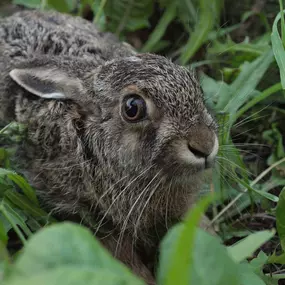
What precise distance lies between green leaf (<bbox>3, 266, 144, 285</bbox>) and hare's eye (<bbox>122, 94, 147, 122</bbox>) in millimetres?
Answer: 1312

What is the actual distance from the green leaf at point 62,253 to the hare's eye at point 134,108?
1.13 metres

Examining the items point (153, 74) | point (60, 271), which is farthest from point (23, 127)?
point (60, 271)

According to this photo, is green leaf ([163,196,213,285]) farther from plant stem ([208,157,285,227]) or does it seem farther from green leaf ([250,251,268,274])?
plant stem ([208,157,285,227])

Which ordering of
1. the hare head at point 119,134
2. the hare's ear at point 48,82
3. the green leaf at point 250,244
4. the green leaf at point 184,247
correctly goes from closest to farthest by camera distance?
1. the green leaf at point 184,247
2. the green leaf at point 250,244
3. the hare head at point 119,134
4. the hare's ear at point 48,82

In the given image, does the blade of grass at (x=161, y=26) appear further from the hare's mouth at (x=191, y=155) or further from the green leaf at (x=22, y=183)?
the hare's mouth at (x=191, y=155)

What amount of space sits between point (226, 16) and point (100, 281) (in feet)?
12.1

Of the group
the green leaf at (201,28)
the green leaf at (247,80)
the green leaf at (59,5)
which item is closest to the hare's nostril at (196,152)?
the green leaf at (247,80)

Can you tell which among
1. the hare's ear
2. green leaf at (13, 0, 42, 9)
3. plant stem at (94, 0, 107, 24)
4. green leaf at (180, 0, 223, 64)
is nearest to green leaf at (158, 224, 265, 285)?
the hare's ear

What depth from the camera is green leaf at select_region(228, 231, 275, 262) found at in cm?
198

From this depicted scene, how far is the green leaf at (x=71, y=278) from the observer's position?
5.35 feet

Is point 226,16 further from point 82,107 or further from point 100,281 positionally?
point 100,281

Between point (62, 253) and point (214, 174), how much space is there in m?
1.84

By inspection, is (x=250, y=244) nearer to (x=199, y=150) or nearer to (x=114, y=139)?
(x=199, y=150)

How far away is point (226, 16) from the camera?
4.94 m
